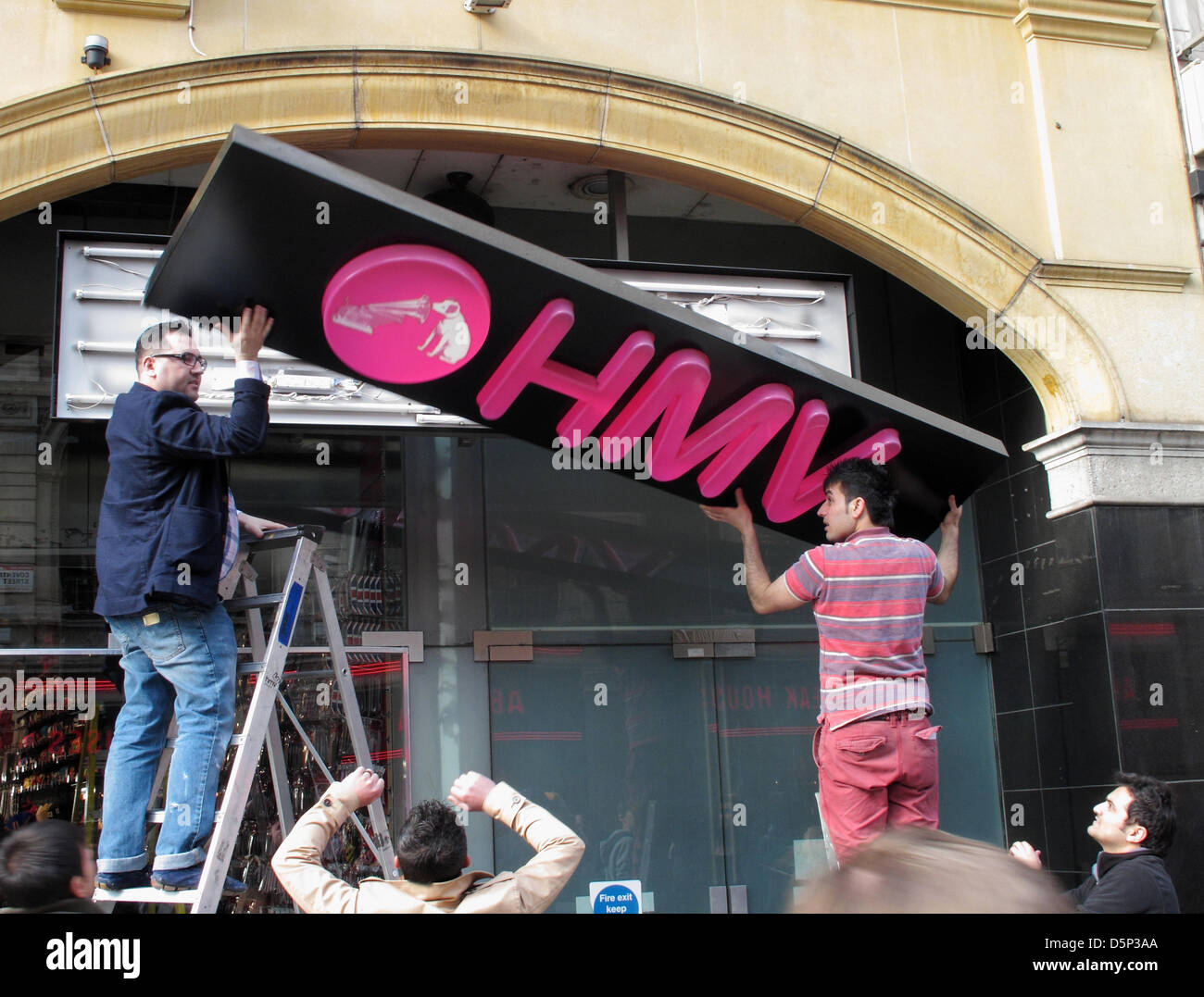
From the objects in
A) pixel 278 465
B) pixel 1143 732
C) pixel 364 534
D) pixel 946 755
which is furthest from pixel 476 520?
pixel 1143 732

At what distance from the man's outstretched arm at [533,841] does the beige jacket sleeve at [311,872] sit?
0.34m

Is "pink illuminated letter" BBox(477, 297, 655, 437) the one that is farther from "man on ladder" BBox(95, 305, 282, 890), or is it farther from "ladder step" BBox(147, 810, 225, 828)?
"ladder step" BBox(147, 810, 225, 828)

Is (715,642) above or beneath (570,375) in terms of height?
beneath

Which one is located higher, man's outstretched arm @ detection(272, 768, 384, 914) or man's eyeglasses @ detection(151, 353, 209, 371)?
man's eyeglasses @ detection(151, 353, 209, 371)

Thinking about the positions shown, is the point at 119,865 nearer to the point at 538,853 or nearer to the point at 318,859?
the point at 318,859

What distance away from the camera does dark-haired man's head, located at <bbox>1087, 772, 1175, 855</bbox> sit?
400cm

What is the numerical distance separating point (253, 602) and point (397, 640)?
93.1 inches

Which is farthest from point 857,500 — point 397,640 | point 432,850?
point 397,640

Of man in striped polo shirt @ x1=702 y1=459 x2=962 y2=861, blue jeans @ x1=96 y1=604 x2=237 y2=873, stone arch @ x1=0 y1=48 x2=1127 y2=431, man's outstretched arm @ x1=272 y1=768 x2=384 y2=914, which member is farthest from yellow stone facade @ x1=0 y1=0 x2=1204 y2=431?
man's outstretched arm @ x1=272 y1=768 x2=384 y2=914

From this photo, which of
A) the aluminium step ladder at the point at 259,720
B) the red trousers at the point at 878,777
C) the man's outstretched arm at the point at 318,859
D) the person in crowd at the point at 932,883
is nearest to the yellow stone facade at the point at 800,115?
the aluminium step ladder at the point at 259,720

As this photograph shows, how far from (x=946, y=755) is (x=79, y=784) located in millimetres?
5005

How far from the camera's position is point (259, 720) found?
12.6 feet

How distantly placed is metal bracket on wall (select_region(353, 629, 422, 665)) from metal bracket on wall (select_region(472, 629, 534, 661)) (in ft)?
1.05

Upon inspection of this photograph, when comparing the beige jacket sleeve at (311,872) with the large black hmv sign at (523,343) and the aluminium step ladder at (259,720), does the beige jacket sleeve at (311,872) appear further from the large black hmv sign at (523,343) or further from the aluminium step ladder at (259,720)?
the large black hmv sign at (523,343)
